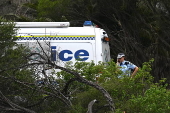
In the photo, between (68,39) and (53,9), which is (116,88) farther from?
(53,9)

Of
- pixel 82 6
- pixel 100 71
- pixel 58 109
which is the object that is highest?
pixel 82 6

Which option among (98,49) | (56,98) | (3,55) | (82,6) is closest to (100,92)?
(56,98)

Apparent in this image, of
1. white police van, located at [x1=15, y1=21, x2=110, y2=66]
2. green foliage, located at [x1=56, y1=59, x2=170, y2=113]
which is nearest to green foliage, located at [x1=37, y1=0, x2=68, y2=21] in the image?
white police van, located at [x1=15, y1=21, x2=110, y2=66]

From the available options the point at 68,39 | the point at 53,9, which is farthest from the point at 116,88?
the point at 53,9

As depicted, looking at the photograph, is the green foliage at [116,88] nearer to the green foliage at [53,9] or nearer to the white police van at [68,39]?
the white police van at [68,39]

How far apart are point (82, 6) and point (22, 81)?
1153 cm

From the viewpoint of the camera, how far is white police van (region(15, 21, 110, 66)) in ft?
34.7

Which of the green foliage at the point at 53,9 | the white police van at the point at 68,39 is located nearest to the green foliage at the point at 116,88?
the white police van at the point at 68,39

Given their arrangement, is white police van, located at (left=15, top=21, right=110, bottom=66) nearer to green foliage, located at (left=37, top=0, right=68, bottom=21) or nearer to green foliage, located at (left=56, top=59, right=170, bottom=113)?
green foliage, located at (left=56, top=59, right=170, bottom=113)

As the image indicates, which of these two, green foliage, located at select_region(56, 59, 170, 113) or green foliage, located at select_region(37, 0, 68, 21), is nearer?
green foliage, located at select_region(56, 59, 170, 113)

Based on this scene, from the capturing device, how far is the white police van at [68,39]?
10562 millimetres

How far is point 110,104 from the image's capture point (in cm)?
607

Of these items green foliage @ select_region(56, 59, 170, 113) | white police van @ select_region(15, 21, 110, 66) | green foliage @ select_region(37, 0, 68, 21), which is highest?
green foliage @ select_region(37, 0, 68, 21)

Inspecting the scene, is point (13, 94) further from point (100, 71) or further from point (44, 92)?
point (100, 71)
